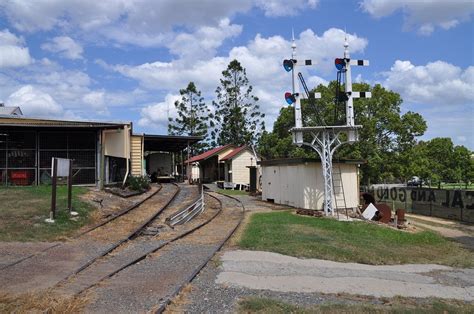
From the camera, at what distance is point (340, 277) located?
869cm

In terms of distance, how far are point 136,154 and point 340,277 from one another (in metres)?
28.4

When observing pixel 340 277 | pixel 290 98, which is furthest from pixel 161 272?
pixel 290 98

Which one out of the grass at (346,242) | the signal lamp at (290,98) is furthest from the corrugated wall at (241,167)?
the grass at (346,242)

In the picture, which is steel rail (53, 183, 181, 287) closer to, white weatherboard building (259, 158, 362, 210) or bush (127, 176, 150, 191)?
white weatherboard building (259, 158, 362, 210)

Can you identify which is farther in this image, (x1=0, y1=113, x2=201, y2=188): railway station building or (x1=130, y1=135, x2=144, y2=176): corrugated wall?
(x1=130, y1=135, x2=144, y2=176): corrugated wall

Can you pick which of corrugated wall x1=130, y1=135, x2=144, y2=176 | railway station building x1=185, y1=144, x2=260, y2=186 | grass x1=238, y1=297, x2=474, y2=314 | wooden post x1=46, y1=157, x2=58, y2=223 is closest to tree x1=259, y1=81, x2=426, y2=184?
railway station building x1=185, y1=144, x2=260, y2=186

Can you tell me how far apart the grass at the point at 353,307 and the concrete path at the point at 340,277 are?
1.92ft

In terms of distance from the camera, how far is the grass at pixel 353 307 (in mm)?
6355

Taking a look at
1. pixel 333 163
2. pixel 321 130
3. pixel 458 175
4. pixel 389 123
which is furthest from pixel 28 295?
pixel 458 175

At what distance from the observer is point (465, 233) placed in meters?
19.0

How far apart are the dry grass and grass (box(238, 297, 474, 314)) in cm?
219

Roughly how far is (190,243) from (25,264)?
4.29m

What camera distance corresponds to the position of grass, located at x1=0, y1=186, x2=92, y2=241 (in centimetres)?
1195

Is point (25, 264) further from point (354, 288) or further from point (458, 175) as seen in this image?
point (458, 175)
